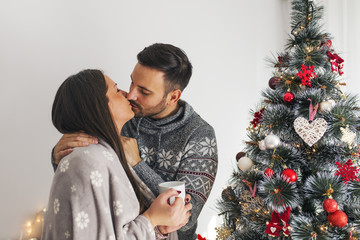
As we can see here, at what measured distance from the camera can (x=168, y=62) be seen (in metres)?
1.34

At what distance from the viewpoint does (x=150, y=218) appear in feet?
3.04

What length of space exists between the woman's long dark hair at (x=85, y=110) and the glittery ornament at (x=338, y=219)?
27.3 inches

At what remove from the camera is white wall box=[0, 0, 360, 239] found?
1.44m

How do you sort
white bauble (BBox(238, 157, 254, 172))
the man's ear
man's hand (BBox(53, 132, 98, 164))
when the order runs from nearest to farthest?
man's hand (BBox(53, 132, 98, 164)) < white bauble (BBox(238, 157, 254, 172)) < the man's ear

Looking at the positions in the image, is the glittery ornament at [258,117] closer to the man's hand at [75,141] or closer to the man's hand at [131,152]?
the man's hand at [131,152]

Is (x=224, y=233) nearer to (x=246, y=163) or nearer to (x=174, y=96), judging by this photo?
(x=246, y=163)

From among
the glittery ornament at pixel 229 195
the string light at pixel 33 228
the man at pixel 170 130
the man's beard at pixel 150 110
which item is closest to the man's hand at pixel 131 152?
the man at pixel 170 130

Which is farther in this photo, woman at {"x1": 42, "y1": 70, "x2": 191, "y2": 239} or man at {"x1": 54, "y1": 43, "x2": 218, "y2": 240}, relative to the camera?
man at {"x1": 54, "y1": 43, "x2": 218, "y2": 240}

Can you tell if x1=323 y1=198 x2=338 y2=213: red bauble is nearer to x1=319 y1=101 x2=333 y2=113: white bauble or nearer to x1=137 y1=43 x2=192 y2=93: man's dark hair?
x1=319 y1=101 x2=333 y2=113: white bauble

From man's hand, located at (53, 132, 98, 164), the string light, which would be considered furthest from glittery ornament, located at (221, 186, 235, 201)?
the string light

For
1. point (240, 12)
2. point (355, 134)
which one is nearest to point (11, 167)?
point (355, 134)

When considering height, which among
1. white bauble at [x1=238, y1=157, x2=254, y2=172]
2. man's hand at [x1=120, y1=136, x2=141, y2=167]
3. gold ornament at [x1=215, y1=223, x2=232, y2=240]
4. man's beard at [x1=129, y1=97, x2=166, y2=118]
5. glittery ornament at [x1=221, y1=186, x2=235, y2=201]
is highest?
man's beard at [x1=129, y1=97, x2=166, y2=118]

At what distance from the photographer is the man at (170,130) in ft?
4.12

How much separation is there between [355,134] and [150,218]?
0.72 metres
